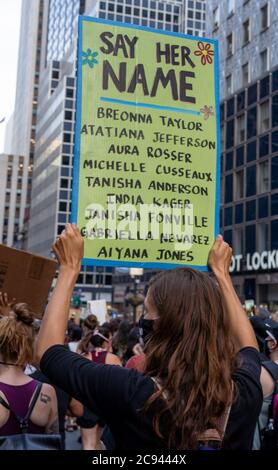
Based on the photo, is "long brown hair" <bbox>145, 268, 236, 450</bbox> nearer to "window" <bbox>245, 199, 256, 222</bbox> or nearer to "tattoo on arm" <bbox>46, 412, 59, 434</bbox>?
"tattoo on arm" <bbox>46, 412, 59, 434</bbox>

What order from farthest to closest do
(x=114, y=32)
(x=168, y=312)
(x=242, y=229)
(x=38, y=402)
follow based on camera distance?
(x=242, y=229), (x=114, y=32), (x=38, y=402), (x=168, y=312)

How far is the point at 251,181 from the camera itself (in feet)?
121

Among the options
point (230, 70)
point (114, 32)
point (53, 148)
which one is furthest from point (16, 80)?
point (114, 32)

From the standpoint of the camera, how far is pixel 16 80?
158625 mm

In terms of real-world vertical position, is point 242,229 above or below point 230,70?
below

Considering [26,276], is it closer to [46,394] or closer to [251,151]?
[46,394]

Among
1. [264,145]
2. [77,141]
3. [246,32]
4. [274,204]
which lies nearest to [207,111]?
[77,141]

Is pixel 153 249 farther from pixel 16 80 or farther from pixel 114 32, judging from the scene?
pixel 16 80

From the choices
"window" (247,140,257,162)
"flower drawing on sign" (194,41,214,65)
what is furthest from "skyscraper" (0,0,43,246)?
"flower drawing on sign" (194,41,214,65)

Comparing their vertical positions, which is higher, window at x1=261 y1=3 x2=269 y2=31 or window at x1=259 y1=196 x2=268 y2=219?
window at x1=261 y1=3 x2=269 y2=31

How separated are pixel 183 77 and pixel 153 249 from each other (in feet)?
4.63

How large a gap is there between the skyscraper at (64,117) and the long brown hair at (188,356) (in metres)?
73.3

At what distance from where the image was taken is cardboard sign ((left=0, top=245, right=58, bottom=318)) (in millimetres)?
5105

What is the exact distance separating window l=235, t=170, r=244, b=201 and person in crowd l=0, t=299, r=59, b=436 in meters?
35.8
